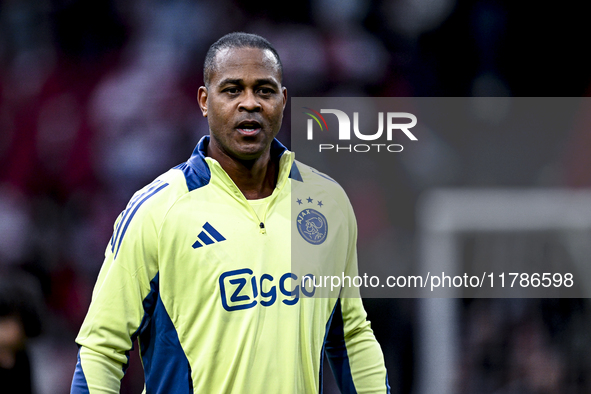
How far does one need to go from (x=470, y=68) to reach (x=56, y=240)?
263 cm

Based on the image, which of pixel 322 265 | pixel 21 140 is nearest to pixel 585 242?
pixel 322 265

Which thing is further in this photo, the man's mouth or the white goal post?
the white goal post

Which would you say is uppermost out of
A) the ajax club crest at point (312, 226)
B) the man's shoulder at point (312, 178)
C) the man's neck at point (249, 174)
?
the man's shoulder at point (312, 178)

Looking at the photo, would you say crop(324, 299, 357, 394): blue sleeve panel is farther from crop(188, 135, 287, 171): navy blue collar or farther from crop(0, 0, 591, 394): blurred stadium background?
crop(0, 0, 591, 394): blurred stadium background

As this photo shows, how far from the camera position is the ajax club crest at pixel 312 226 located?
66.4 inches

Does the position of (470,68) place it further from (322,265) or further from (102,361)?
(102,361)

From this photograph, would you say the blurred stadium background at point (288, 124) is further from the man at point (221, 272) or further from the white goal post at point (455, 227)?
the man at point (221, 272)

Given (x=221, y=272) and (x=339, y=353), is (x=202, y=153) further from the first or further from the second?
(x=339, y=353)

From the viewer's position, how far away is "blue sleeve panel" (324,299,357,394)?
1799 millimetres

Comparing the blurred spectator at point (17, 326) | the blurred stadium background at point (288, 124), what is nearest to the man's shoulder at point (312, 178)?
the blurred stadium background at point (288, 124)

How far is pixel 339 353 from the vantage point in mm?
1832

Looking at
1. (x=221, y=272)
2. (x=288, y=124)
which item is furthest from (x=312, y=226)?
(x=288, y=124)

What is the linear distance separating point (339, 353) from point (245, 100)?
0.84 meters

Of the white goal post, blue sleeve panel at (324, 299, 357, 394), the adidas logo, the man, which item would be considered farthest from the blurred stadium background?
the adidas logo
